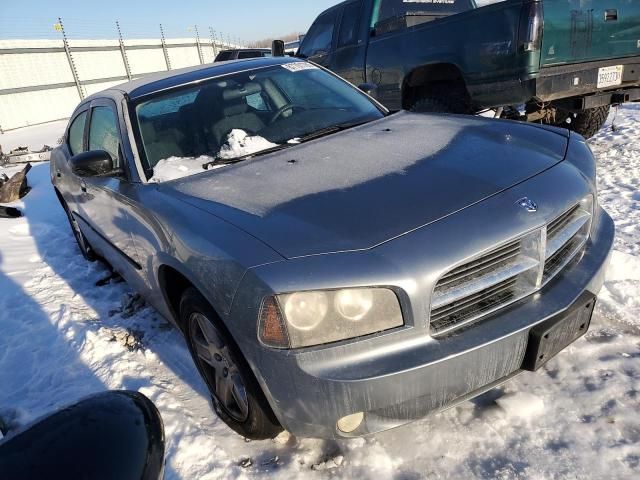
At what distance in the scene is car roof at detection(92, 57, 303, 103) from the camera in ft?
10.1

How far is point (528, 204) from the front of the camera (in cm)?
181

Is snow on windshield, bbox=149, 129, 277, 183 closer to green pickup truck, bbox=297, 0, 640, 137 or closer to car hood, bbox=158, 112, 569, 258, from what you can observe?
car hood, bbox=158, 112, 569, 258

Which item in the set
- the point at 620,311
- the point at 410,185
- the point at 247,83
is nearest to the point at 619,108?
the point at 620,311

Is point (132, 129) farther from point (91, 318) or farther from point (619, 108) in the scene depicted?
point (619, 108)

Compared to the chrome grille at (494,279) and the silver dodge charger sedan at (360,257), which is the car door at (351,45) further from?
the chrome grille at (494,279)

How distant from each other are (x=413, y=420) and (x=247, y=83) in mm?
2431

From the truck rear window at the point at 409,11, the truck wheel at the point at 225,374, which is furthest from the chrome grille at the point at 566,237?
the truck rear window at the point at 409,11

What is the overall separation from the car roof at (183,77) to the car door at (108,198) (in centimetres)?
15

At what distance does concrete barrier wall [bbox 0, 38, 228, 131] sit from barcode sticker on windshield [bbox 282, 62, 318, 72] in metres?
16.1

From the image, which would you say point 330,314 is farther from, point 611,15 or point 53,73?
point 53,73

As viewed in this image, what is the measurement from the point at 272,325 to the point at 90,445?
732 millimetres

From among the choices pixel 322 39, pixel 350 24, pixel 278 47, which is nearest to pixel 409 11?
pixel 350 24

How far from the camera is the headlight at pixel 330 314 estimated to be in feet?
5.24

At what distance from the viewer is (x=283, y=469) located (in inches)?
77.0
